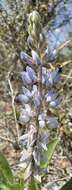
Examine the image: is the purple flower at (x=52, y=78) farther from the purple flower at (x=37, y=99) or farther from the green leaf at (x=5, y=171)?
the green leaf at (x=5, y=171)

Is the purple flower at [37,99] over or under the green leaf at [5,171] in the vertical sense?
over

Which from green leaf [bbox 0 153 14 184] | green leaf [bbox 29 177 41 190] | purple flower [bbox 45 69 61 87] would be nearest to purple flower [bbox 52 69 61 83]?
purple flower [bbox 45 69 61 87]

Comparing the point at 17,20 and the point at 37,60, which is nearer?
the point at 37,60

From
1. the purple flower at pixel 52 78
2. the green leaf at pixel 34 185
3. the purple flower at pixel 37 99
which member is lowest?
the green leaf at pixel 34 185

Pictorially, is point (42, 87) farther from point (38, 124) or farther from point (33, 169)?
point (33, 169)

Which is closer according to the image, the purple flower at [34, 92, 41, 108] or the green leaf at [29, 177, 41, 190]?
the purple flower at [34, 92, 41, 108]

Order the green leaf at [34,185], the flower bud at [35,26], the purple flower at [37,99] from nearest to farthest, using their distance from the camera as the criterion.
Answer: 1. the flower bud at [35,26]
2. the purple flower at [37,99]
3. the green leaf at [34,185]

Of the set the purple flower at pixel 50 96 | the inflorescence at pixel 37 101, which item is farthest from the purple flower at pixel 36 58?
the purple flower at pixel 50 96

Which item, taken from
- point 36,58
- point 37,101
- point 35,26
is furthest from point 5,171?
point 35,26

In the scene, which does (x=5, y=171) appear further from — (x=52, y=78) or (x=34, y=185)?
(x=52, y=78)

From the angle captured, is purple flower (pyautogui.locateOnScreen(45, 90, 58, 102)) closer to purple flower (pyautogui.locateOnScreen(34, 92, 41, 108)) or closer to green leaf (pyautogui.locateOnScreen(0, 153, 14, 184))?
purple flower (pyautogui.locateOnScreen(34, 92, 41, 108))

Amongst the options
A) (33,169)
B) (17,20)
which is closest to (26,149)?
(33,169)
